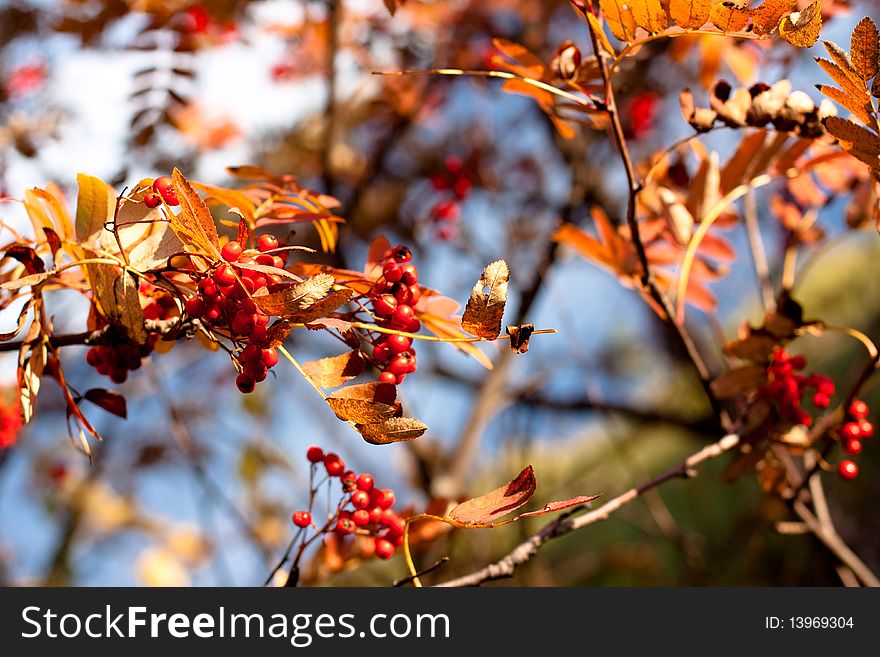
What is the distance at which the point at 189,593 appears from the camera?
952 millimetres

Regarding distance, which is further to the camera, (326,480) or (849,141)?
(326,480)

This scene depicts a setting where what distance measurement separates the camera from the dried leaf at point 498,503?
0.58 meters

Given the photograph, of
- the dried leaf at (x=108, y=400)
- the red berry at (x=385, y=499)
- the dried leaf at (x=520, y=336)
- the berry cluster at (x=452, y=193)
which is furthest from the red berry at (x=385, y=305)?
the berry cluster at (x=452, y=193)

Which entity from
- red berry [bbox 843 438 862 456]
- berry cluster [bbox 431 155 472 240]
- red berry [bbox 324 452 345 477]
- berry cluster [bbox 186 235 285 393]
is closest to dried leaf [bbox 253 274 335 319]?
berry cluster [bbox 186 235 285 393]

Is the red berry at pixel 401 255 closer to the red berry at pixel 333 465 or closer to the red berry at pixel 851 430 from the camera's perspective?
the red berry at pixel 333 465

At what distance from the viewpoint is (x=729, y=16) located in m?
0.61

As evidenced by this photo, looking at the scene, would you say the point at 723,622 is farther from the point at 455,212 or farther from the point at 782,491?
the point at 455,212

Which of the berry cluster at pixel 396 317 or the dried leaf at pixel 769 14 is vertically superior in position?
the dried leaf at pixel 769 14

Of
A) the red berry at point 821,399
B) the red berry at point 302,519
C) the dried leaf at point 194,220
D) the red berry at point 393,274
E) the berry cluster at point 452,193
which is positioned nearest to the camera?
the dried leaf at point 194,220

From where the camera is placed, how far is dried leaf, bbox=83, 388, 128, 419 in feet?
2.41

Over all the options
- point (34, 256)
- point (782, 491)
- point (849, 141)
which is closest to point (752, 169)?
point (849, 141)

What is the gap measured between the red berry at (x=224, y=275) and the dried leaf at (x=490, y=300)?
175 mm

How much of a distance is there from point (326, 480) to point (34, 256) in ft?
1.11

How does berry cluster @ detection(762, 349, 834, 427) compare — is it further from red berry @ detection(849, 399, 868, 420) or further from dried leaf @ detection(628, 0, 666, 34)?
dried leaf @ detection(628, 0, 666, 34)
